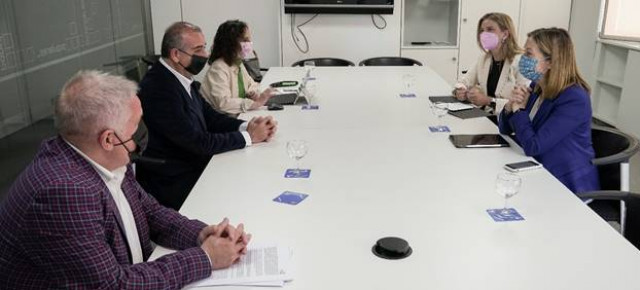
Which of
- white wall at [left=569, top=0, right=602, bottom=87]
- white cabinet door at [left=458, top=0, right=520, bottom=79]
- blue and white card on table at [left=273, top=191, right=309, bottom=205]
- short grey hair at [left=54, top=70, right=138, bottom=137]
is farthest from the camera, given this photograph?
white cabinet door at [left=458, top=0, right=520, bottom=79]

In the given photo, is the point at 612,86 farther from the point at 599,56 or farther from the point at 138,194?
the point at 138,194

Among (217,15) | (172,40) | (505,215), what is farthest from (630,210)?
(217,15)

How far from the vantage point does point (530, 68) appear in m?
2.79

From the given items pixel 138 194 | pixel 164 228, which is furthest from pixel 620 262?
pixel 138 194

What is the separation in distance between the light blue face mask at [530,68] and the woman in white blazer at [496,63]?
0.93 meters

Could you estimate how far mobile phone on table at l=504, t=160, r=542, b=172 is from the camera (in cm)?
237

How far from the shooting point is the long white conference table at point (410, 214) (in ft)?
5.08

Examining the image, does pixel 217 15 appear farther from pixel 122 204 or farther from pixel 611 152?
pixel 122 204

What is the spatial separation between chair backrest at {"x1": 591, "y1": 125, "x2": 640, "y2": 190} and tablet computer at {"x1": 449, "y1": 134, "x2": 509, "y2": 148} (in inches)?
17.4

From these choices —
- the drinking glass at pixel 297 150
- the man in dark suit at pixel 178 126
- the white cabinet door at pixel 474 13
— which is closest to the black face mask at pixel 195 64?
the man in dark suit at pixel 178 126

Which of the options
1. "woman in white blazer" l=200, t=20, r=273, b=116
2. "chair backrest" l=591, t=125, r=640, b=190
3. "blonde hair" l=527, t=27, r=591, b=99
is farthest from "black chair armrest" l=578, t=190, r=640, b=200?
"woman in white blazer" l=200, t=20, r=273, b=116

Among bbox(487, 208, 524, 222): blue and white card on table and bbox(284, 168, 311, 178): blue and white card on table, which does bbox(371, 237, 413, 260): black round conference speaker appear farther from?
bbox(284, 168, 311, 178): blue and white card on table

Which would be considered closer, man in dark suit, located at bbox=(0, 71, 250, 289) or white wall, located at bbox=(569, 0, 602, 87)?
man in dark suit, located at bbox=(0, 71, 250, 289)

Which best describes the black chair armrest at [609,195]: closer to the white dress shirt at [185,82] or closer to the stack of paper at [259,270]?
the stack of paper at [259,270]
